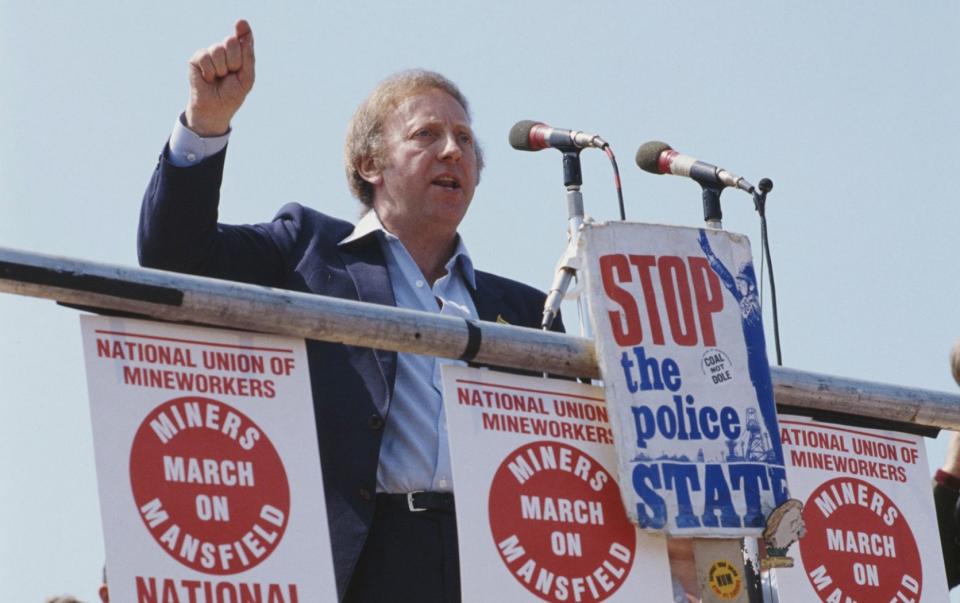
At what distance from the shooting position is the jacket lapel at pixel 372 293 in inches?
133

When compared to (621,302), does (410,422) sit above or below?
below

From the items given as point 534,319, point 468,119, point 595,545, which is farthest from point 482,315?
point 595,545

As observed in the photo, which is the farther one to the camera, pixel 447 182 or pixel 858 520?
pixel 447 182

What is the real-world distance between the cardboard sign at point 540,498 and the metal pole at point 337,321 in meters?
0.06

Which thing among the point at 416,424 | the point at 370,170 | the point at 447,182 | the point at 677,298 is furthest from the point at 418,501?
the point at 370,170

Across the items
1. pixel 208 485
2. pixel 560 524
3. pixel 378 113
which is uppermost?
pixel 378 113

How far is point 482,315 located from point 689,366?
85 cm

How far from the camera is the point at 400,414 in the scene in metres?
3.43

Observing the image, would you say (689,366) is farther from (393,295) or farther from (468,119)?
(468,119)

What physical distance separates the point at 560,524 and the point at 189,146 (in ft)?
3.49

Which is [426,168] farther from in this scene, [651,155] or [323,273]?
[651,155]

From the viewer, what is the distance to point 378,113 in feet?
14.4

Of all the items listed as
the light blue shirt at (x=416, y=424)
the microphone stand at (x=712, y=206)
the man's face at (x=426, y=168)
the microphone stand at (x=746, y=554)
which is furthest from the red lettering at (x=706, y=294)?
the microphone stand at (x=712, y=206)

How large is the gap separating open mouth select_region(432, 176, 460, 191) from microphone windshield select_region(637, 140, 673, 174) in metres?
1.70
